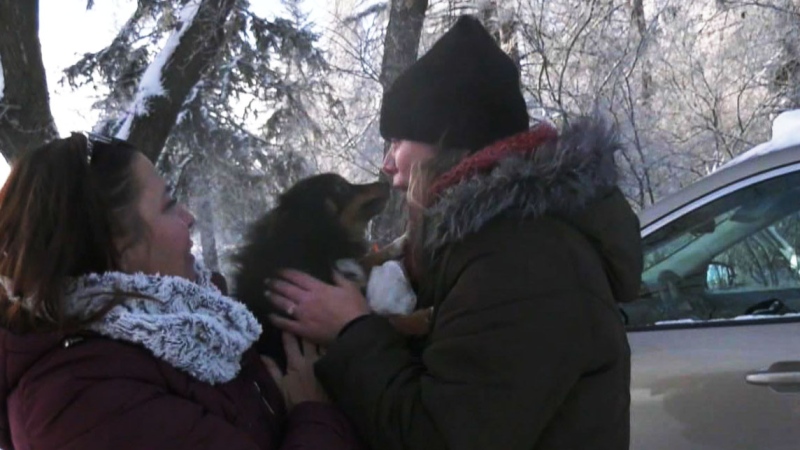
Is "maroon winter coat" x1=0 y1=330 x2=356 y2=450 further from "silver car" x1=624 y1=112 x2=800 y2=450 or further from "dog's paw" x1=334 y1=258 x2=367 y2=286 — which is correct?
"silver car" x1=624 y1=112 x2=800 y2=450

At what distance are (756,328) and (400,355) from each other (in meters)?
1.95

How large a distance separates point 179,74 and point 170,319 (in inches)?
236

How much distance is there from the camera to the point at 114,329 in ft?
5.05

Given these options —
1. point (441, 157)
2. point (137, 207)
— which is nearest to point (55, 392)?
point (137, 207)

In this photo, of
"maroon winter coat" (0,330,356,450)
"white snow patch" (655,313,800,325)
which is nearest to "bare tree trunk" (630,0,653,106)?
"white snow patch" (655,313,800,325)

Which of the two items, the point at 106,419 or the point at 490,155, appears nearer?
the point at 106,419

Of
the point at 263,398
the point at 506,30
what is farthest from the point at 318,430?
the point at 506,30

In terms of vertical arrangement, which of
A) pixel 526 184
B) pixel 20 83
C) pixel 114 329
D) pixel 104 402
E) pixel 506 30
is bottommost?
pixel 104 402

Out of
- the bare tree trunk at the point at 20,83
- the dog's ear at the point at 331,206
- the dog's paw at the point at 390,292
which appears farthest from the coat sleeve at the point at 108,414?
the bare tree trunk at the point at 20,83

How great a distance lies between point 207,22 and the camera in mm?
7723

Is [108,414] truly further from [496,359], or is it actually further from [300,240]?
[300,240]

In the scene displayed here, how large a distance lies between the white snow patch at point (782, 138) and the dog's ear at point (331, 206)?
170cm

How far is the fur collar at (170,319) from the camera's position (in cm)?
155

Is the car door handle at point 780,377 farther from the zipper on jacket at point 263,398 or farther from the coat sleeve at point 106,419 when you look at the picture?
the coat sleeve at point 106,419
